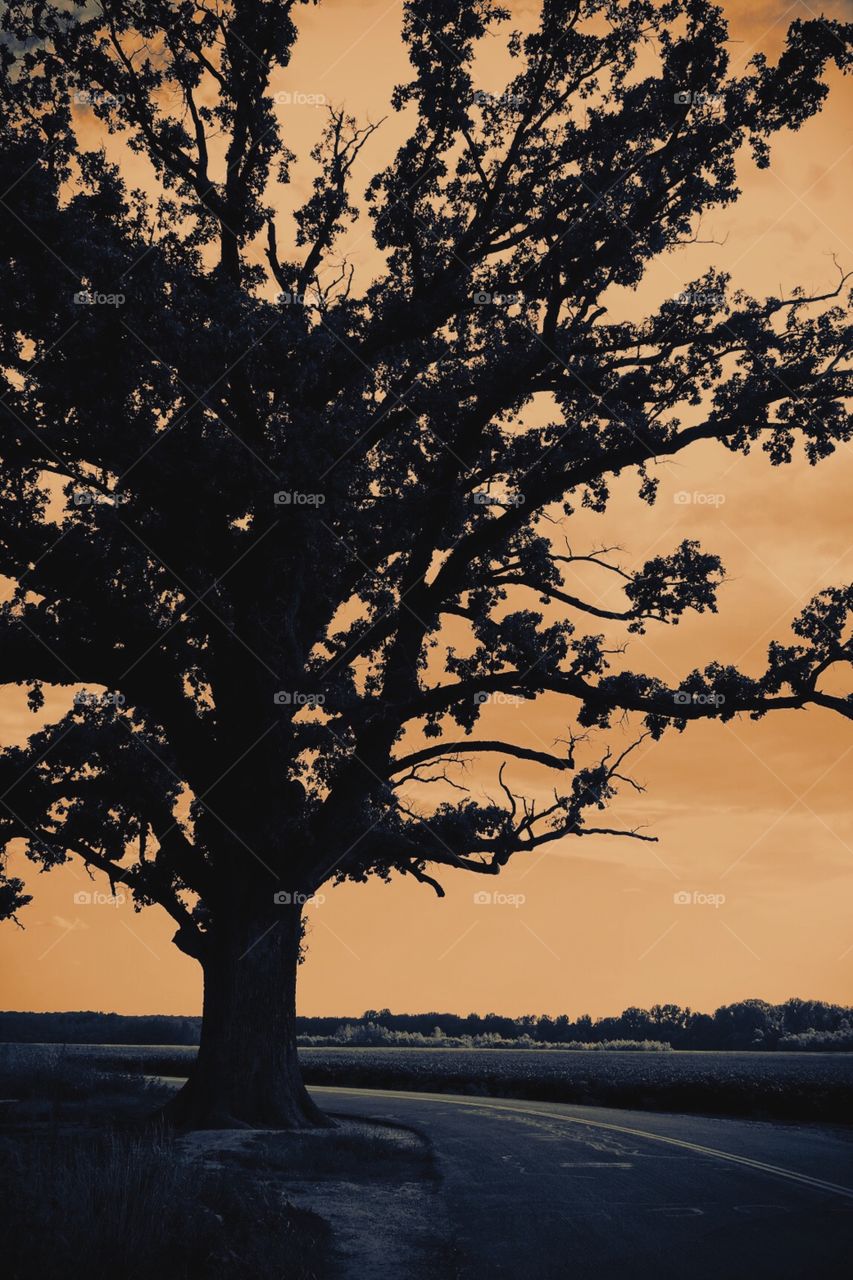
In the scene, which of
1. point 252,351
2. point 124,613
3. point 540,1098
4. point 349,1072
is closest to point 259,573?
point 124,613

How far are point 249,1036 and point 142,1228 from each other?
12.2 m

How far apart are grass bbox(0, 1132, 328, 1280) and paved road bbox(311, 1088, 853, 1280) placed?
3.60 ft

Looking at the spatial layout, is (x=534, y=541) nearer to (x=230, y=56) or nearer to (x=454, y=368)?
(x=454, y=368)

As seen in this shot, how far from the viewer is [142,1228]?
7.12 metres

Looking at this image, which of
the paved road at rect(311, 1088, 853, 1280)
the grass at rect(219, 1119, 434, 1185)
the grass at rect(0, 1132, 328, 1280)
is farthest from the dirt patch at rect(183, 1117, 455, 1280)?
the grass at rect(0, 1132, 328, 1280)

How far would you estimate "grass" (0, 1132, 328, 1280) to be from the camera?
6438mm

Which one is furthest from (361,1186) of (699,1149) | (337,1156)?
(699,1149)

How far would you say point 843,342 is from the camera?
1864cm

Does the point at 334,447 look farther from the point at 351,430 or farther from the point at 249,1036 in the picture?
the point at 249,1036

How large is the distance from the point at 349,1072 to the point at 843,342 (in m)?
43.4

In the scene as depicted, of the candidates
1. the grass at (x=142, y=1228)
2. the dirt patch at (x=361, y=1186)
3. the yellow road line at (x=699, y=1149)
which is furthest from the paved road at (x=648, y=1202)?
the grass at (x=142, y=1228)

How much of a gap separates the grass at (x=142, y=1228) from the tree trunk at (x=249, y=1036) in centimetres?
1000

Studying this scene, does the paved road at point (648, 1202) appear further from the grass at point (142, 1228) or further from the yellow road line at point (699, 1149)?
the grass at point (142, 1228)

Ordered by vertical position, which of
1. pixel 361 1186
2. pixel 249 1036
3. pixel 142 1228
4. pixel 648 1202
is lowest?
pixel 361 1186
